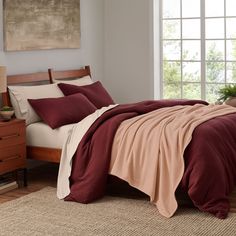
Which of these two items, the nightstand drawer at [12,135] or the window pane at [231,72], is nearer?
the nightstand drawer at [12,135]

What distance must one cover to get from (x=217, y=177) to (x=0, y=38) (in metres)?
2.78

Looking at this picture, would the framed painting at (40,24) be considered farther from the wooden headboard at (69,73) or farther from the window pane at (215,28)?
the window pane at (215,28)

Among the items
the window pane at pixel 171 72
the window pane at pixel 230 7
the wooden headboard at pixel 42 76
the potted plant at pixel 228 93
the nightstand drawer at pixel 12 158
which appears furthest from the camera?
the window pane at pixel 171 72

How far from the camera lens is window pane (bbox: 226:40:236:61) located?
721 cm

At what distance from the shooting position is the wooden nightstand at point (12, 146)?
5164 mm

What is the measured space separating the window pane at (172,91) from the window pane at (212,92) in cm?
41

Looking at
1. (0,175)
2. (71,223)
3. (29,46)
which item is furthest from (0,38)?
(71,223)

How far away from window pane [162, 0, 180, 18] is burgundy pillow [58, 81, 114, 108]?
5.38 feet

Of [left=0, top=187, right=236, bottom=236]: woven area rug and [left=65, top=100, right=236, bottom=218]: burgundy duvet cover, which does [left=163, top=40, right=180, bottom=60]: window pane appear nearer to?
[left=65, top=100, right=236, bottom=218]: burgundy duvet cover

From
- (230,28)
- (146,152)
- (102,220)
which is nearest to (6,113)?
(146,152)

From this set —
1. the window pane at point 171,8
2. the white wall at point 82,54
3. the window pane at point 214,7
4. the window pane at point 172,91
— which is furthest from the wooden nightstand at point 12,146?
the window pane at point 214,7

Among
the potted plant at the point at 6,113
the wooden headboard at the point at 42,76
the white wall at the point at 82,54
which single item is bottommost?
the potted plant at the point at 6,113

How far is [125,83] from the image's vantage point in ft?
25.2

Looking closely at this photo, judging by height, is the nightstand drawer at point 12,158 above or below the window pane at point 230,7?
below
